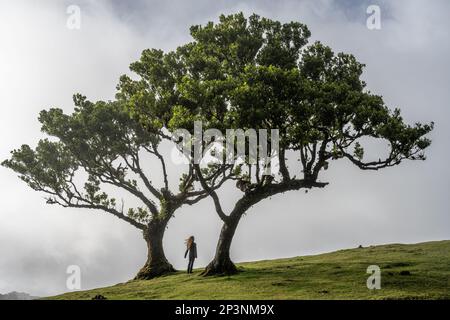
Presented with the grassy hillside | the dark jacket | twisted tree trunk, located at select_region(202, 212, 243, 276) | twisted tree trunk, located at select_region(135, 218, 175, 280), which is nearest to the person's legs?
the dark jacket

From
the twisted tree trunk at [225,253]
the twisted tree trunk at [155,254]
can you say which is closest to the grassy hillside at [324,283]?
the twisted tree trunk at [225,253]

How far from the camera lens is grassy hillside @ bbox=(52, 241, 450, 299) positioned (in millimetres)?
21984

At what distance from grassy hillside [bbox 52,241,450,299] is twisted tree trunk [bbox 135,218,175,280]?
22.2 feet

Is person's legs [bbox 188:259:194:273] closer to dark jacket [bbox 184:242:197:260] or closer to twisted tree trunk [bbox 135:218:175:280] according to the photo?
dark jacket [bbox 184:242:197:260]

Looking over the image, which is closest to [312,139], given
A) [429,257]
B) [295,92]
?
[295,92]

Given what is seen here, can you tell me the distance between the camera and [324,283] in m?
25.4

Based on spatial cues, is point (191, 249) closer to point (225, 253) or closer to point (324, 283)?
point (225, 253)

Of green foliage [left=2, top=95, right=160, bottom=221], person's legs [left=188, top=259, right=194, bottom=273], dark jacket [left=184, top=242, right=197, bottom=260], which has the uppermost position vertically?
green foliage [left=2, top=95, right=160, bottom=221]

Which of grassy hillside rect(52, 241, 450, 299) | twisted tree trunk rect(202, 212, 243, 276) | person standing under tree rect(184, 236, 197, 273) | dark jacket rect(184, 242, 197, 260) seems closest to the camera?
grassy hillside rect(52, 241, 450, 299)

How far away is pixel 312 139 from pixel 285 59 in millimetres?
7824

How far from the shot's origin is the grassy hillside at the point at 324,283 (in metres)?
22.0

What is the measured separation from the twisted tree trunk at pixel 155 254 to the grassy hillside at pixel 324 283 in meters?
6.76

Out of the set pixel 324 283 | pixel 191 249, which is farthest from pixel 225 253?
pixel 324 283

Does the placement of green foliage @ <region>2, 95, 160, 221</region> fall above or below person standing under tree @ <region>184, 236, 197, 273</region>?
above
